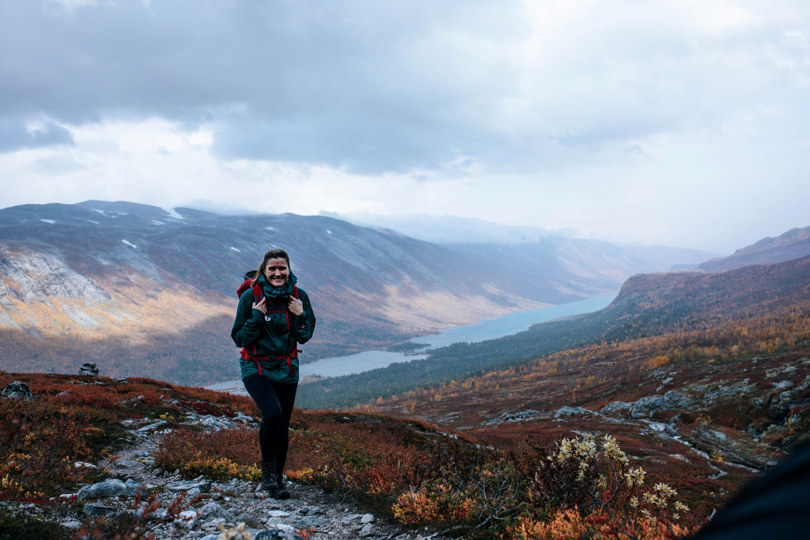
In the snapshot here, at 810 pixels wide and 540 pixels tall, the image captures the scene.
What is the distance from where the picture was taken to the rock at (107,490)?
5980 mm

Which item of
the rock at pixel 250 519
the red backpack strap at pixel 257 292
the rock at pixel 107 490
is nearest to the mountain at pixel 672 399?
the rock at pixel 250 519

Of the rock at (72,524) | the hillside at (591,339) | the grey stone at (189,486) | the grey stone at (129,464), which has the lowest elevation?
the hillside at (591,339)

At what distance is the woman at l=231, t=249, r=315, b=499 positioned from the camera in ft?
20.6

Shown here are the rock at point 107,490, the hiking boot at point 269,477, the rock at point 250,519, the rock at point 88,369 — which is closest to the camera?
the rock at point 250,519

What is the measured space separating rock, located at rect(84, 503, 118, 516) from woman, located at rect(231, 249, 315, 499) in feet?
6.42

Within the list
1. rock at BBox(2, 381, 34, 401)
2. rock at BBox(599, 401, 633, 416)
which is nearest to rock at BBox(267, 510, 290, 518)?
rock at BBox(2, 381, 34, 401)

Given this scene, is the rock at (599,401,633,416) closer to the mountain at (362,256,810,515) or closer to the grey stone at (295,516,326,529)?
the mountain at (362,256,810,515)

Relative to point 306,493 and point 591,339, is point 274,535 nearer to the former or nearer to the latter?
point 306,493

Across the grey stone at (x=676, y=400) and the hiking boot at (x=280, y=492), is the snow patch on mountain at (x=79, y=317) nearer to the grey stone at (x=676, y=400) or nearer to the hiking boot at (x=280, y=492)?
the grey stone at (x=676, y=400)

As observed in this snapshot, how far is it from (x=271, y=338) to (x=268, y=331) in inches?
4.7

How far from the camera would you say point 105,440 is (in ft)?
35.2

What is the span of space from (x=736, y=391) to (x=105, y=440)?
63435mm

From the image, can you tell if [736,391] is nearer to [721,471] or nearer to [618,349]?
[721,471]

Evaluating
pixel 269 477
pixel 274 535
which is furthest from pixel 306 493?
pixel 274 535
